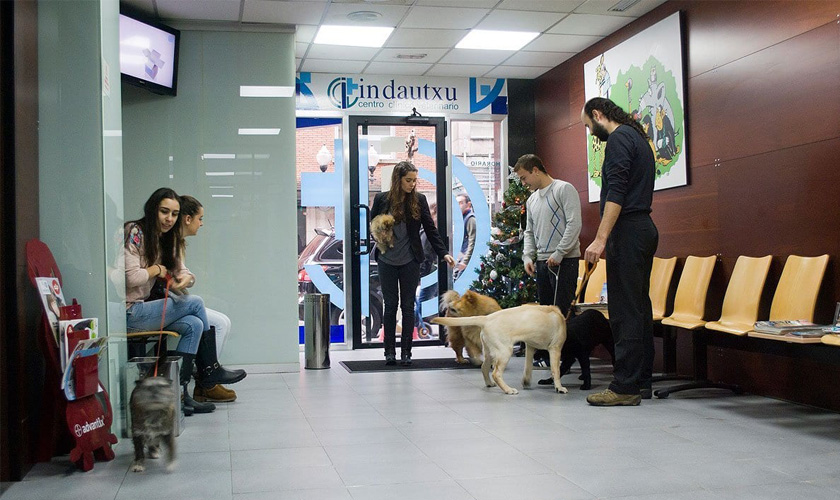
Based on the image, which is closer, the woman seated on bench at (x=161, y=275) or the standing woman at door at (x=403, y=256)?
the woman seated on bench at (x=161, y=275)

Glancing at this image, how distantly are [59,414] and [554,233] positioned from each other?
3760 millimetres

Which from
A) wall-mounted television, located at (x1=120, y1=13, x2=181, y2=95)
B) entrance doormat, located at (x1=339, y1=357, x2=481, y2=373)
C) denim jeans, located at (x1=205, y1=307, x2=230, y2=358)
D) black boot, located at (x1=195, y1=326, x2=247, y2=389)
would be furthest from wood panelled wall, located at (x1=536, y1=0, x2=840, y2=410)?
wall-mounted television, located at (x1=120, y1=13, x2=181, y2=95)

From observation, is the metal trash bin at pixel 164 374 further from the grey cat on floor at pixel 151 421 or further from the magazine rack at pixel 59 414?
the grey cat on floor at pixel 151 421

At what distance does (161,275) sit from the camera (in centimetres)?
432

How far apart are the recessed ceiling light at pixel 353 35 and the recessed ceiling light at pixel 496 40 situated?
77 centimetres

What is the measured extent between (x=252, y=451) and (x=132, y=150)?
3.70 metres

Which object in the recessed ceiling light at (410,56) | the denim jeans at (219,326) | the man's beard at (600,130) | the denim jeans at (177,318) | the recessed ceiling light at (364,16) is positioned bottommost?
the denim jeans at (219,326)

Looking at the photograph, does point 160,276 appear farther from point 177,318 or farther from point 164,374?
point 164,374

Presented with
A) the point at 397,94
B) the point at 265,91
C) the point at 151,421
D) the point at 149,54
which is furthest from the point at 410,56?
the point at 151,421

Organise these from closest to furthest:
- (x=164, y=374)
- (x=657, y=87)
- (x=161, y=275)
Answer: (x=164, y=374) < (x=161, y=275) < (x=657, y=87)

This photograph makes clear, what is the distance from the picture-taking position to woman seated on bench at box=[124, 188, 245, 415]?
427 cm

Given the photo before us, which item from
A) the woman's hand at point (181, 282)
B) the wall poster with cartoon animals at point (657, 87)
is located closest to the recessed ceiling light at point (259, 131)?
the woman's hand at point (181, 282)

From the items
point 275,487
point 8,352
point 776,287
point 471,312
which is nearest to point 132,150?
point 471,312

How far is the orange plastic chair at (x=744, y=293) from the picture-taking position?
4842 mm
